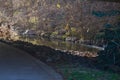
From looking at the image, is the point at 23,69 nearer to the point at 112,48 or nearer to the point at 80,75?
the point at 80,75

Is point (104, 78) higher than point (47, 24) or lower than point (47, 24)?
higher

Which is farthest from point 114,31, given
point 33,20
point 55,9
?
point 33,20

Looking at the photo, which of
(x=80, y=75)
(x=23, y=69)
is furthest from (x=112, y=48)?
(x=23, y=69)

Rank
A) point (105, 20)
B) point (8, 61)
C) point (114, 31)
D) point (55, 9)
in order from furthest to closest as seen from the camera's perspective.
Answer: point (55, 9), point (105, 20), point (114, 31), point (8, 61)

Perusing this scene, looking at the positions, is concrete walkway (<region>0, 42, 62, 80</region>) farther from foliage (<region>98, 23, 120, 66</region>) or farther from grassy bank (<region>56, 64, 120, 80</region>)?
foliage (<region>98, 23, 120, 66</region>)

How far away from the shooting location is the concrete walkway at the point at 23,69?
10.5m

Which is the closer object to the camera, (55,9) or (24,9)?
(55,9)

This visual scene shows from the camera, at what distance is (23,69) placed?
38.6ft

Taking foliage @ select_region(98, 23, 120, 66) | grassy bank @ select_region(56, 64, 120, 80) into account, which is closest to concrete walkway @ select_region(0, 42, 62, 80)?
grassy bank @ select_region(56, 64, 120, 80)

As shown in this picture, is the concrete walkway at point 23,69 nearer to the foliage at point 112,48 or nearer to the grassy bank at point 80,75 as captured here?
the grassy bank at point 80,75

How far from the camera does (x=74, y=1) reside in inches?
1421

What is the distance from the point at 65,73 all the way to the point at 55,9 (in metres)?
30.2

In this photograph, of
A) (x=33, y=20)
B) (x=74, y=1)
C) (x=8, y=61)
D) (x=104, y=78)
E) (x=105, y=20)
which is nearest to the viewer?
(x=104, y=78)

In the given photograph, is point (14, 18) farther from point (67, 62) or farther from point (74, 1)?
point (67, 62)
